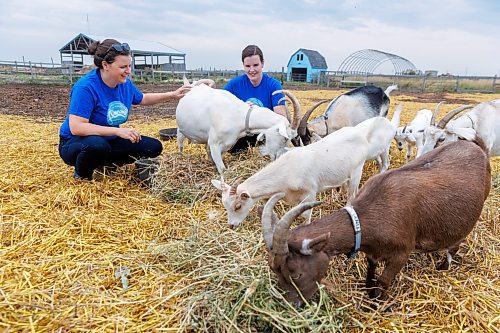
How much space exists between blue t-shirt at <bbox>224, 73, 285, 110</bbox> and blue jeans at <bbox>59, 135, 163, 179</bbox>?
181cm

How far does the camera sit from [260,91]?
242 inches

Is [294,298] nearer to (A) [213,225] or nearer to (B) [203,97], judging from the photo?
(A) [213,225]

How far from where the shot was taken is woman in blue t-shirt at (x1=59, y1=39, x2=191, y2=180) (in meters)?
4.36

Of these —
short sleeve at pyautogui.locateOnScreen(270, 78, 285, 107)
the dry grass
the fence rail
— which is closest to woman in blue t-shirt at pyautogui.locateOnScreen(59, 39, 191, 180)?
the dry grass

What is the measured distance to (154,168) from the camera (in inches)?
195

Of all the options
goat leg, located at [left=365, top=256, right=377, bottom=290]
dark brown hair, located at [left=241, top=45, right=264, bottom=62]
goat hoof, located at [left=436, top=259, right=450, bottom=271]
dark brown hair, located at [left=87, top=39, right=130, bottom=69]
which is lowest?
goat hoof, located at [left=436, top=259, right=450, bottom=271]

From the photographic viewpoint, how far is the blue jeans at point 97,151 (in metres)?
4.47

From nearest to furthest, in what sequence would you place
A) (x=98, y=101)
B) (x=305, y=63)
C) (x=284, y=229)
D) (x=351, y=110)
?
(x=284, y=229)
(x=98, y=101)
(x=351, y=110)
(x=305, y=63)

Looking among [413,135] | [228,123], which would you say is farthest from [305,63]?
[228,123]

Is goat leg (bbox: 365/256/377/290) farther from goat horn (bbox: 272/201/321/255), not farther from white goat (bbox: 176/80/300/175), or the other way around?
white goat (bbox: 176/80/300/175)

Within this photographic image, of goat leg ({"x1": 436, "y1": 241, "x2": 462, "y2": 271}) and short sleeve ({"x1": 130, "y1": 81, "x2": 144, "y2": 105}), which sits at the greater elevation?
short sleeve ({"x1": 130, "y1": 81, "x2": 144, "y2": 105})

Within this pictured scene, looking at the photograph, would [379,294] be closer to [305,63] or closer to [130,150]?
[130,150]

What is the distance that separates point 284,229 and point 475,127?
495 centimetres

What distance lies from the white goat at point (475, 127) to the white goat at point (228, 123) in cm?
213
